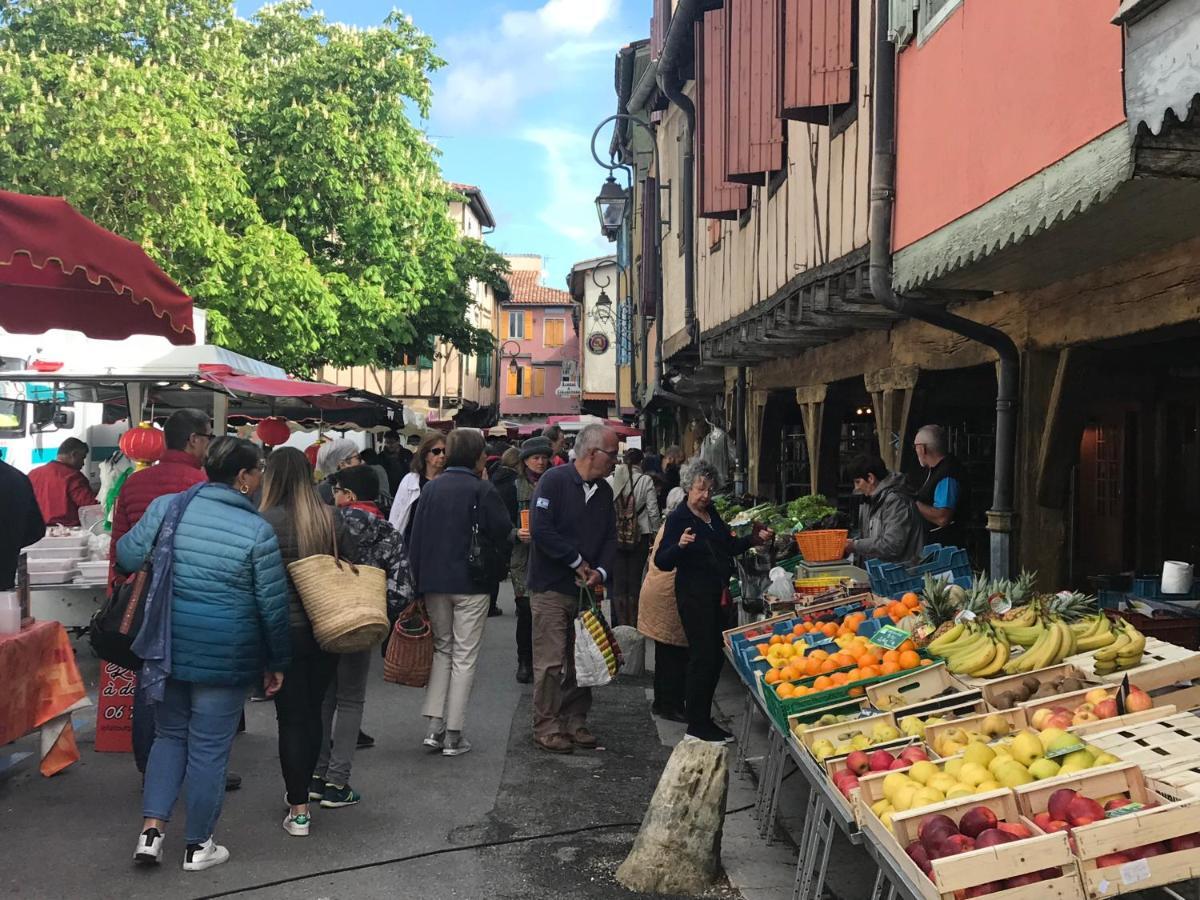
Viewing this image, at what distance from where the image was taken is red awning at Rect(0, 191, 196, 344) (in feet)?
18.2

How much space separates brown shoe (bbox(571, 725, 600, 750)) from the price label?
2274 millimetres

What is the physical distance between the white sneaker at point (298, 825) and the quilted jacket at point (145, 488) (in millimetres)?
2001

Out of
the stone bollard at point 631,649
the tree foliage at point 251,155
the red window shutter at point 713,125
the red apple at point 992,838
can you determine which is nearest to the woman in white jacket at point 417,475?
the stone bollard at point 631,649

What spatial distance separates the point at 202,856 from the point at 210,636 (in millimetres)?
986

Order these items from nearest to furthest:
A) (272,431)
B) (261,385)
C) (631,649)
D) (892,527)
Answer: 1. (892,527)
2. (631,649)
3. (261,385)
4. (272,431)

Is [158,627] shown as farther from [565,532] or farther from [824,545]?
[824,545]

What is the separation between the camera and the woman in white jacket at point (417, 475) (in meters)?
9.23

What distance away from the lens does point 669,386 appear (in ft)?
74.3

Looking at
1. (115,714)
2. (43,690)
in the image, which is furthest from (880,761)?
(115,714)

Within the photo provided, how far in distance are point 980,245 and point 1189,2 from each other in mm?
2357

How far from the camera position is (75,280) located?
6820 millimetres

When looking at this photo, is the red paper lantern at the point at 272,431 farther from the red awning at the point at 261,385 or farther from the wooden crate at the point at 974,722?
the wooden crate at the point at 974,722

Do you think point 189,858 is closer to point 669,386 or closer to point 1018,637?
point 1018,637

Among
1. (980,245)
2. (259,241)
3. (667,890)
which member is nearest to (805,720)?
(667,890)
